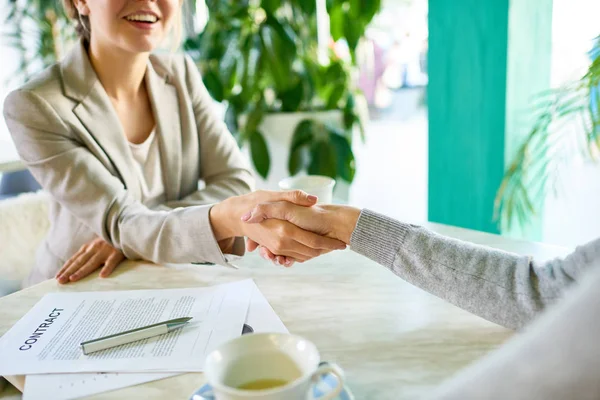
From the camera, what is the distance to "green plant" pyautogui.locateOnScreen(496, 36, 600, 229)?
4.87 feet

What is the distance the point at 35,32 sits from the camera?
3398 mm

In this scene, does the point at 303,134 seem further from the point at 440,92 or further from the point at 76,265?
the point at 76,265

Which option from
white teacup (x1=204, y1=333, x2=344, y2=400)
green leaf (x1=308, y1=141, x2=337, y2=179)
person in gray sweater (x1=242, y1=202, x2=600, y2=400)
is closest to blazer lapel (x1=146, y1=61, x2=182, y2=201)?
person in gray sweater (x1=242, y1=202, x2=600, y2=400)

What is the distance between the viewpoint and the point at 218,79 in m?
2.57

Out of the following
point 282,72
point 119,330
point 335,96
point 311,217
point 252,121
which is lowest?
point 119,330

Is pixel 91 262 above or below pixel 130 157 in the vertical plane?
below

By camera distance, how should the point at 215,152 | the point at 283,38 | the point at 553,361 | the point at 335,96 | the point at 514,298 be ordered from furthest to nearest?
the point at 335,96 < the point at 283,38 < the point at 215,152 < the point at 514,298 < the point at 553,361

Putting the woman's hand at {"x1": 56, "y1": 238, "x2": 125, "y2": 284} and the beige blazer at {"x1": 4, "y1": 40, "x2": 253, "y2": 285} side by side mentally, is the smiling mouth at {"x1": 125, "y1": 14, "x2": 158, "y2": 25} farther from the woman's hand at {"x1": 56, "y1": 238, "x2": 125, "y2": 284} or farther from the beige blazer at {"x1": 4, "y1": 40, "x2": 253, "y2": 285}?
the woman's hand at {"x1": 56, "y1": 238, "x2": 125, "y2": 284}

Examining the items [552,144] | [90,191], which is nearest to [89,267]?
[90,191]

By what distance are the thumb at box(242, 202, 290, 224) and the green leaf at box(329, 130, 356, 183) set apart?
1.44m

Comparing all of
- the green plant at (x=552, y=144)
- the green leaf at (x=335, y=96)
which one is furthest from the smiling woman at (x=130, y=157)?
the green leaf at (x=335, y=96)

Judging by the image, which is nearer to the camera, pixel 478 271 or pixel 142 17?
pixel 478 271

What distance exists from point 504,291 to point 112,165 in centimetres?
95

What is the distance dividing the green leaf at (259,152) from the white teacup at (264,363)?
1979mm
